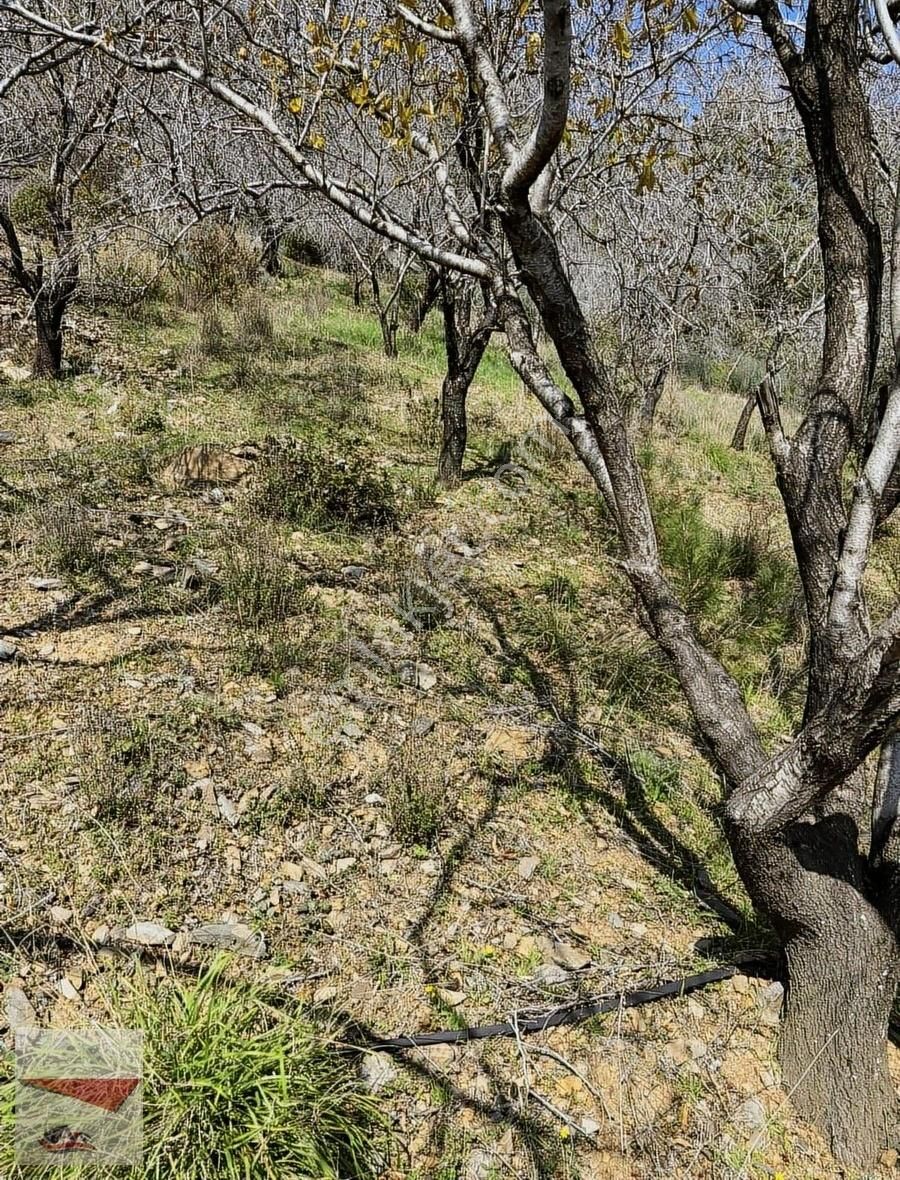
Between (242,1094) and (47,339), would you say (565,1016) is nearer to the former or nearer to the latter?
(242,1094)

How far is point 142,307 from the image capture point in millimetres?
8312

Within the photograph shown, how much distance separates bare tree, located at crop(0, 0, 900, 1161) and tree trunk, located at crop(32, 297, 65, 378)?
441 cm

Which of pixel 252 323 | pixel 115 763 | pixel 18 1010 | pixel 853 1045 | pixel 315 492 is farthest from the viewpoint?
pixel 252 323

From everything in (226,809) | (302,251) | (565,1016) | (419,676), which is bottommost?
(226,809)

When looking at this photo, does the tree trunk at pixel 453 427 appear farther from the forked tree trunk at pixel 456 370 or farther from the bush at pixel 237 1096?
the bush at pixel 237 1096

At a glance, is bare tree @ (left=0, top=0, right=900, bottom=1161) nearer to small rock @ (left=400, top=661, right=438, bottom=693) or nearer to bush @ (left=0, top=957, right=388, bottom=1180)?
bush @ (left=0, top=957, right=388, bottom=1180)

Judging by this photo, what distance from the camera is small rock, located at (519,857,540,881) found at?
280 centimetres

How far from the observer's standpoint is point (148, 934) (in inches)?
90.0

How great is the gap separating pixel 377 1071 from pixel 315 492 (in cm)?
374

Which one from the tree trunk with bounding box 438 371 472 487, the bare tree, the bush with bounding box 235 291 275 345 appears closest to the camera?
the bare tree

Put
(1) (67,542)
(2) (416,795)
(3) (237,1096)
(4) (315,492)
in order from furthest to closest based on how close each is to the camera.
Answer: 1. (4) (315,492)
2. (1) (67,542)
3. (2) (416,795)
4. (3) (237,1096)

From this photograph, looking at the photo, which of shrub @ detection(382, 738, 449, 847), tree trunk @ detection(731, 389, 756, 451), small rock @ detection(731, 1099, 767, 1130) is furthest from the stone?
tree trunk @ detection(731, 389, 756, 451)

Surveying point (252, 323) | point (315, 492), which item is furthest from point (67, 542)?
point (252, 323)

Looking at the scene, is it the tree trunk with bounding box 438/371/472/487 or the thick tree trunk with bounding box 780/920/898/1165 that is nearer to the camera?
the thick tree trunk with bounding box 780/920/898/1165
